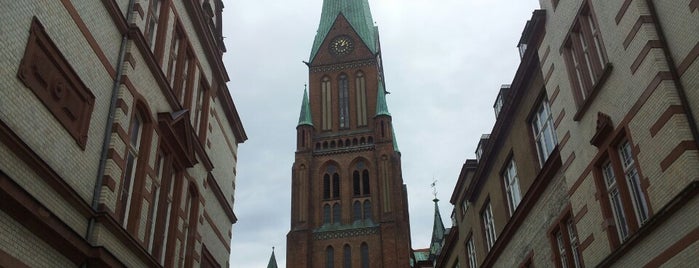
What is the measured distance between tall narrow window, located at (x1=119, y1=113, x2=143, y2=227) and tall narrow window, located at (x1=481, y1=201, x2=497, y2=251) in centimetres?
1490

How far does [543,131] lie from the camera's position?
19266mm

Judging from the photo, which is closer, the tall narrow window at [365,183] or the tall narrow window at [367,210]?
the tall narrow window at [367,210]

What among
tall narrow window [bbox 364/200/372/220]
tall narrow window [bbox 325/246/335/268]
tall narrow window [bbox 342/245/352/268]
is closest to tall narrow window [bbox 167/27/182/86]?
tall narrow window [bbox 325/246/335/268]

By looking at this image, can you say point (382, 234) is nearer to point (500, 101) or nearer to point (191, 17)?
point (500, 101)

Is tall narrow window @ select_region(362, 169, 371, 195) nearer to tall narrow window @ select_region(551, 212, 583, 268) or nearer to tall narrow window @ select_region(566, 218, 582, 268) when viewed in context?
tall narrow window @ select_region(551, 212, 583, 268)

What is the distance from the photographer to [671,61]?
37.7ft

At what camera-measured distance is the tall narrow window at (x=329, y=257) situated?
68.7 metres

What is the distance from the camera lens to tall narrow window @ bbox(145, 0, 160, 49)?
15.4 metres

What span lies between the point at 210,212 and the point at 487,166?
35.6ft

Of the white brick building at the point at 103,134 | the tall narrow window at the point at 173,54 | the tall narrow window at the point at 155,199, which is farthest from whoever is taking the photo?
the tall narrow window at the point at 173,54

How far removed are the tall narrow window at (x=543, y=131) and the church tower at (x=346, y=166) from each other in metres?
49.0

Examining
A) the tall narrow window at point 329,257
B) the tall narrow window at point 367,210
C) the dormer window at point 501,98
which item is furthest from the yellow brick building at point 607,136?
the tall narrow window at point 367,210

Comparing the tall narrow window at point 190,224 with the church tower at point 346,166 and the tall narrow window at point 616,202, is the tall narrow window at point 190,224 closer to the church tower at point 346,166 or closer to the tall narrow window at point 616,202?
the tall narrow window at point 616,202

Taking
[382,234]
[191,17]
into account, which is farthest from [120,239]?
[382,234]
